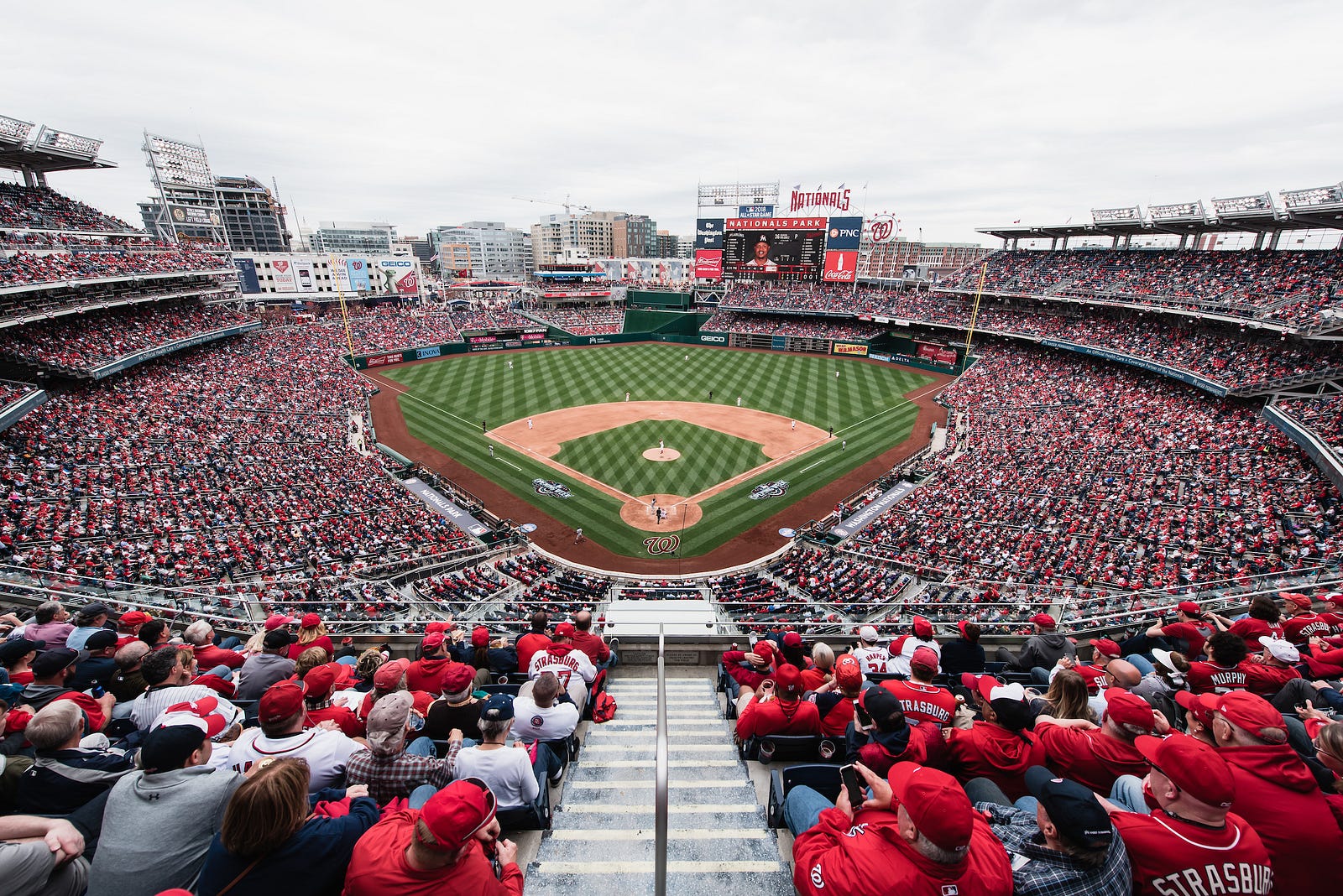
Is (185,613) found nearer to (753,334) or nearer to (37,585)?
(37,585)

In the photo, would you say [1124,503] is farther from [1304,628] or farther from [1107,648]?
[1107,648]

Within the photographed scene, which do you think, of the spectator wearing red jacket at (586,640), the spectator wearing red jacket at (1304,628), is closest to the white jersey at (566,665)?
the spectator wearing red jacket at (586,640)

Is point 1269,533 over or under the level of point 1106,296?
under

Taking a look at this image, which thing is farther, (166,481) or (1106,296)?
(1106,296)

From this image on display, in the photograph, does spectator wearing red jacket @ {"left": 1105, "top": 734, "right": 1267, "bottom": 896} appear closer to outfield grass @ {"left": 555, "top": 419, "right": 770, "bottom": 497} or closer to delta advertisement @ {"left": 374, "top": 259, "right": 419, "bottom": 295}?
outfield grass @ {"left": 555, "top": 419, "right": 770, "bottom": 497}

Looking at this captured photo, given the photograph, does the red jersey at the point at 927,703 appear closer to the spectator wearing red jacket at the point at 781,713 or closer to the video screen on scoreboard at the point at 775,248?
the spectator wearing red jacket at the point at 781,713

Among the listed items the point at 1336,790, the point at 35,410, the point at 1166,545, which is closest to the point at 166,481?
the point at 35,410
